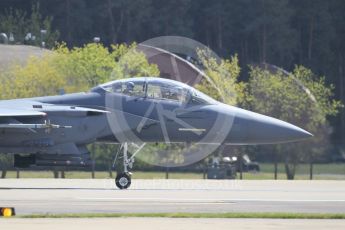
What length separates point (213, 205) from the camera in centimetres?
2516

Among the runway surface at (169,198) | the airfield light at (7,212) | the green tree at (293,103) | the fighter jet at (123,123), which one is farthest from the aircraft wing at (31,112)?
the green tree at (293,103)

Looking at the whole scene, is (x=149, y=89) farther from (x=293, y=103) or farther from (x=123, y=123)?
(x=293, y=103)

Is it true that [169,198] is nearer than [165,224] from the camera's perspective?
No

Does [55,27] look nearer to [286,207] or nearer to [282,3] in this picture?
[282,3]

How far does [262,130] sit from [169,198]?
252 inches

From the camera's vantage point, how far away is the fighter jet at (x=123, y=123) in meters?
31.7

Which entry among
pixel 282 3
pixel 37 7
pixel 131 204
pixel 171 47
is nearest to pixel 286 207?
pixel 131 204

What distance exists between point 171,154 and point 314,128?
12846 mm

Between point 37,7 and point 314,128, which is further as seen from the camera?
point 37,7

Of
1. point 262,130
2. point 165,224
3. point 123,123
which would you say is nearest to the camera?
point 165,224

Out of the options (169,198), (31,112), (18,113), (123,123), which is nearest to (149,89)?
(123,123)

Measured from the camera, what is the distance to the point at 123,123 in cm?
3262

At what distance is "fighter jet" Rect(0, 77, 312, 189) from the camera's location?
31734mm

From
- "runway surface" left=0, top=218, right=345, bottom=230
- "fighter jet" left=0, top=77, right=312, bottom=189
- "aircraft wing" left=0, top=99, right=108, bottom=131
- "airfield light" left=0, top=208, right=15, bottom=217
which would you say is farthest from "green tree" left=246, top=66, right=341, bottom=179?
"airfield light" left=0, top=208, right=15, bottom=217
